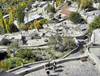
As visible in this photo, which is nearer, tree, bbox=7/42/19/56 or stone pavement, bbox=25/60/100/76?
stone pavement, bbox=25/60/100/76

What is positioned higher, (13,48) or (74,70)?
(74,70)

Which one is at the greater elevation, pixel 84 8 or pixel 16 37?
pixel 84 8

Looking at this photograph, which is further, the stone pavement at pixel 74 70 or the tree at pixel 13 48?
the tree at pixel 13 48

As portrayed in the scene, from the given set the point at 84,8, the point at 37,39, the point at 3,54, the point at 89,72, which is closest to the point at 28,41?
the point at 37,39

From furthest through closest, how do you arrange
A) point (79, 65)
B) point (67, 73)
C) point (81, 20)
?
point (81, 20) < point (79, 65) < point (67, 73)

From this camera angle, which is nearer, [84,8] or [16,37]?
[16,37]

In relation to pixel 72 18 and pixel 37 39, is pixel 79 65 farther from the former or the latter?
pixel 72 18

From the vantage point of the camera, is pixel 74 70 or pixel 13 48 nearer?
pixel 74 70

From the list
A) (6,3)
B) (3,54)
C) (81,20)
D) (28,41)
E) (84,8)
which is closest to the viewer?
(3,54)
